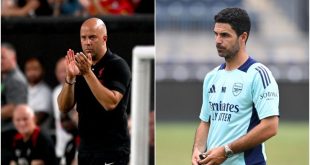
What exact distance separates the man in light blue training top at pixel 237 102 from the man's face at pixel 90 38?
0.58 meters

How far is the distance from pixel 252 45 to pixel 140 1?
18.8 m

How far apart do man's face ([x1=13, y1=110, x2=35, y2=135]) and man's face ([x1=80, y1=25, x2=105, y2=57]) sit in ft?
11.7

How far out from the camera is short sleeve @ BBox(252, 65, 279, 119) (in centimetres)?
404

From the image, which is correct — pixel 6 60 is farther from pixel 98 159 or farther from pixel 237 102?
pixel 237 102

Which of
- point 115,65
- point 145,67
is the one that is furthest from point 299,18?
point 115,65

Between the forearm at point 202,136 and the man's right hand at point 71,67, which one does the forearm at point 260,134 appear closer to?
the forearm at point 202,136

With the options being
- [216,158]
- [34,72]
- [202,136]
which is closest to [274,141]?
[34,72]

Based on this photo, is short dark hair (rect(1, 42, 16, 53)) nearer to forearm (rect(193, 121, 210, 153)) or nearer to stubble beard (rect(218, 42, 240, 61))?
forearm (rect(193, 121, 210, 153))

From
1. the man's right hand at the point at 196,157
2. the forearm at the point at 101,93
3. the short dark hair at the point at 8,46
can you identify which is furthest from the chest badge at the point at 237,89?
the short dark hair at the point at 8,46

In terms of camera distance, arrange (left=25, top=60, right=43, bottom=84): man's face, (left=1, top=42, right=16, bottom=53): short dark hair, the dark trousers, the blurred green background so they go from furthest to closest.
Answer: the blurred green background < (left=25, top=60, right=43, bottom=84): man's face < (left=1, top=42, right=16, bottom=53): short dark hair < the dark trousers

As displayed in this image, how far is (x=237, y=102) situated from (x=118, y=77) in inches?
28.2

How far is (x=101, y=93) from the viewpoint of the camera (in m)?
4.27

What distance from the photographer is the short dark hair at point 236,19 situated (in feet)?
13.2

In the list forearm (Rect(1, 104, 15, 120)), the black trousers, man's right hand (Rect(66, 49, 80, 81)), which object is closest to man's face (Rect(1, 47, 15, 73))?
forearm (Rect(1, 104, 15, 120))
